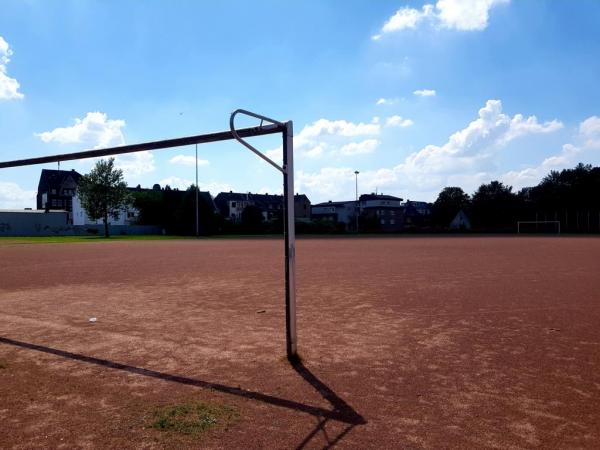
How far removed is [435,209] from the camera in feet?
346

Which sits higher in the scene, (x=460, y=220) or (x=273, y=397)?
(x=460, y=220)

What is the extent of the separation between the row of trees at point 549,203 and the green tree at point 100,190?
58.8m

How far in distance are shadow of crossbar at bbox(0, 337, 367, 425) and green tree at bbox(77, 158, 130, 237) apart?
66.2 meters

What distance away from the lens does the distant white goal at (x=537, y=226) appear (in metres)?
73.6

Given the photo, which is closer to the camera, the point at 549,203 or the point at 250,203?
the point at 549,203

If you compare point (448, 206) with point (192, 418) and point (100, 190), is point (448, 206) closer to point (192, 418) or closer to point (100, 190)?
point (100, 190)

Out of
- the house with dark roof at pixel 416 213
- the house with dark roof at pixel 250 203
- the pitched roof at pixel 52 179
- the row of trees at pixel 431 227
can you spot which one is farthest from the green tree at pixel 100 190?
the house with dark roof at pixel 416 213

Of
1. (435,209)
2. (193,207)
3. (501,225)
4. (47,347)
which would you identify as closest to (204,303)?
(47,347)

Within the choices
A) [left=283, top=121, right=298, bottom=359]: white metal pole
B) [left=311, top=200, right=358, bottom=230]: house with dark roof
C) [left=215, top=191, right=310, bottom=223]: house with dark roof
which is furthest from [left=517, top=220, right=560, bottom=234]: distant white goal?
[left=283, top=121, right=298, bottom=359]: white metal pole

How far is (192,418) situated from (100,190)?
70088mm

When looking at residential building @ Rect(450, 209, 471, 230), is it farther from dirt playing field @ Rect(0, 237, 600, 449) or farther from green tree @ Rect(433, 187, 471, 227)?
dirt playing field @ Rect(0, 237, 600, 449)

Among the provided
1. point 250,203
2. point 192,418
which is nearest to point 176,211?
point 250,203

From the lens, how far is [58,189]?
101688mm

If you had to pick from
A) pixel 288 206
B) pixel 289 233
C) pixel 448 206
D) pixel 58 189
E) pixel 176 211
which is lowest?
pixel 289 233
